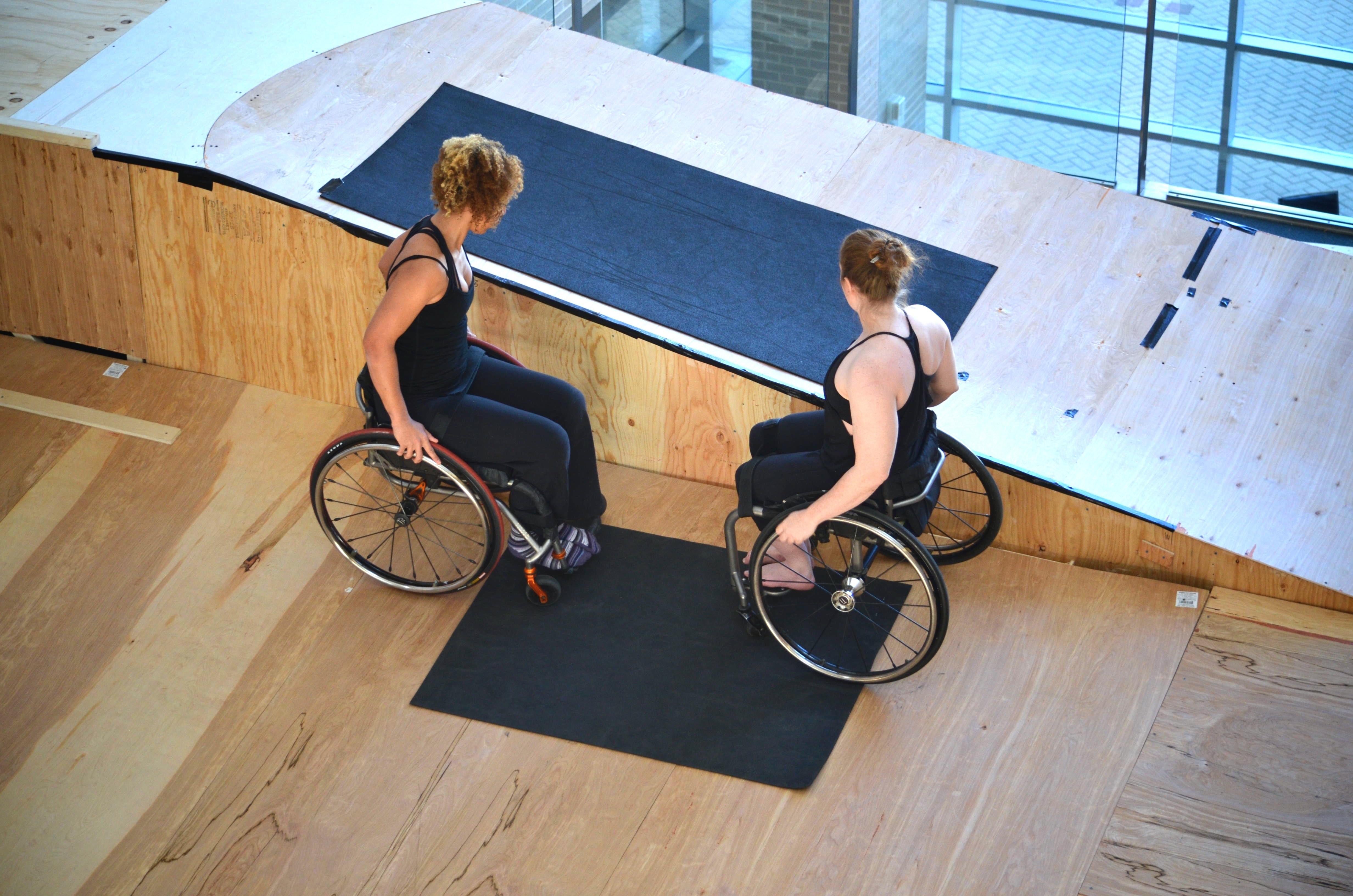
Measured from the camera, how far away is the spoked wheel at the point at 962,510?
2945 millimetres

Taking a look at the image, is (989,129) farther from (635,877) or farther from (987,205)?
(635,877)

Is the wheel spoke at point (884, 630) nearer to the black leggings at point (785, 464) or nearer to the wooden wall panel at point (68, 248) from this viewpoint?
the black leggings at point (785, 464)

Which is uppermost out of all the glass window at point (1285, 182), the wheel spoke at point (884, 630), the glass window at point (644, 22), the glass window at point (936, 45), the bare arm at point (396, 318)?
the bare arm at point (396, 318)

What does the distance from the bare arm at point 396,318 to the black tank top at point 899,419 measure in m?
0.90

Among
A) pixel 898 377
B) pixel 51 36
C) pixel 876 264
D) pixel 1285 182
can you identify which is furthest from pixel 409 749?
pixel 1285 182

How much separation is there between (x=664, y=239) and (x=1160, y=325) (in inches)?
57.8

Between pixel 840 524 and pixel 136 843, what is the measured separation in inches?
67.4

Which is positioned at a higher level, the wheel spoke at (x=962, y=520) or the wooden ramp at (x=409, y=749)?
the wheel spoke at (x=962, y=520)

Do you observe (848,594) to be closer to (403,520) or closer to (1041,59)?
(403,520)

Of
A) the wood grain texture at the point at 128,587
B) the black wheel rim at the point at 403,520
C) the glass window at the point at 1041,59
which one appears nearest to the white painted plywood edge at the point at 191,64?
the wood grain texture at the point at 128,587

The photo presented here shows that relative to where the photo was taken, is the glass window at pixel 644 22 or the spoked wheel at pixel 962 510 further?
the glass window at pixel 644 22

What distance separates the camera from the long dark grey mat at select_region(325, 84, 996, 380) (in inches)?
Answer: 136

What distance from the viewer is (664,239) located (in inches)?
147

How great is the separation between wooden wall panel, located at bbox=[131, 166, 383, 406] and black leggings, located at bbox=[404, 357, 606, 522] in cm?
75
